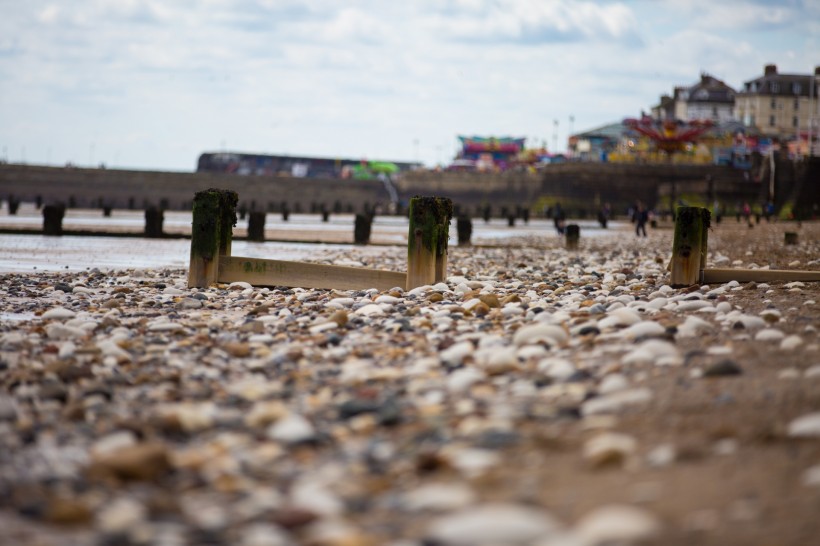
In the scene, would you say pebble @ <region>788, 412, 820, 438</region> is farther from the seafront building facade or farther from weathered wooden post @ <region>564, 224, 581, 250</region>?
the seafront building facade

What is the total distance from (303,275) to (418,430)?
571 cm

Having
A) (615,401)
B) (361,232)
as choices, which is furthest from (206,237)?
(361,232)

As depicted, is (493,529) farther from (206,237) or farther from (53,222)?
(53,222)

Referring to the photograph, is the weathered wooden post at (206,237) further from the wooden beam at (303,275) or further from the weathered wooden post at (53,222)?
the weathered wooden post at (53,222)

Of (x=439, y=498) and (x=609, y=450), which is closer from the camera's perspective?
(x=439, y=498)

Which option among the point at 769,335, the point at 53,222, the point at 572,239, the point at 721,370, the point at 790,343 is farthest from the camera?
the point at 53,222

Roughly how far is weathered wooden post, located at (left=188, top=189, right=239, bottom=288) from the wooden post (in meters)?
4.28

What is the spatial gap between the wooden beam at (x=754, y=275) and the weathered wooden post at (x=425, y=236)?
97.1 inches

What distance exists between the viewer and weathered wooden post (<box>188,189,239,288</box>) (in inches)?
356

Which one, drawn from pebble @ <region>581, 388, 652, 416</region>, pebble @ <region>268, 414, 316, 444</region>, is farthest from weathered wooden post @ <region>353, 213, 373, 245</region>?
pebble @ <region>268, 414, 316, 444</region>

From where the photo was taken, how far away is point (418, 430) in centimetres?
348

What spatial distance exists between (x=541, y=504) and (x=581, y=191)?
7620cm

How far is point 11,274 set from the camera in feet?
Answer: 34.9

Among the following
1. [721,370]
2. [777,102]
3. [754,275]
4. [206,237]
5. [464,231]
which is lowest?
[721,370]
